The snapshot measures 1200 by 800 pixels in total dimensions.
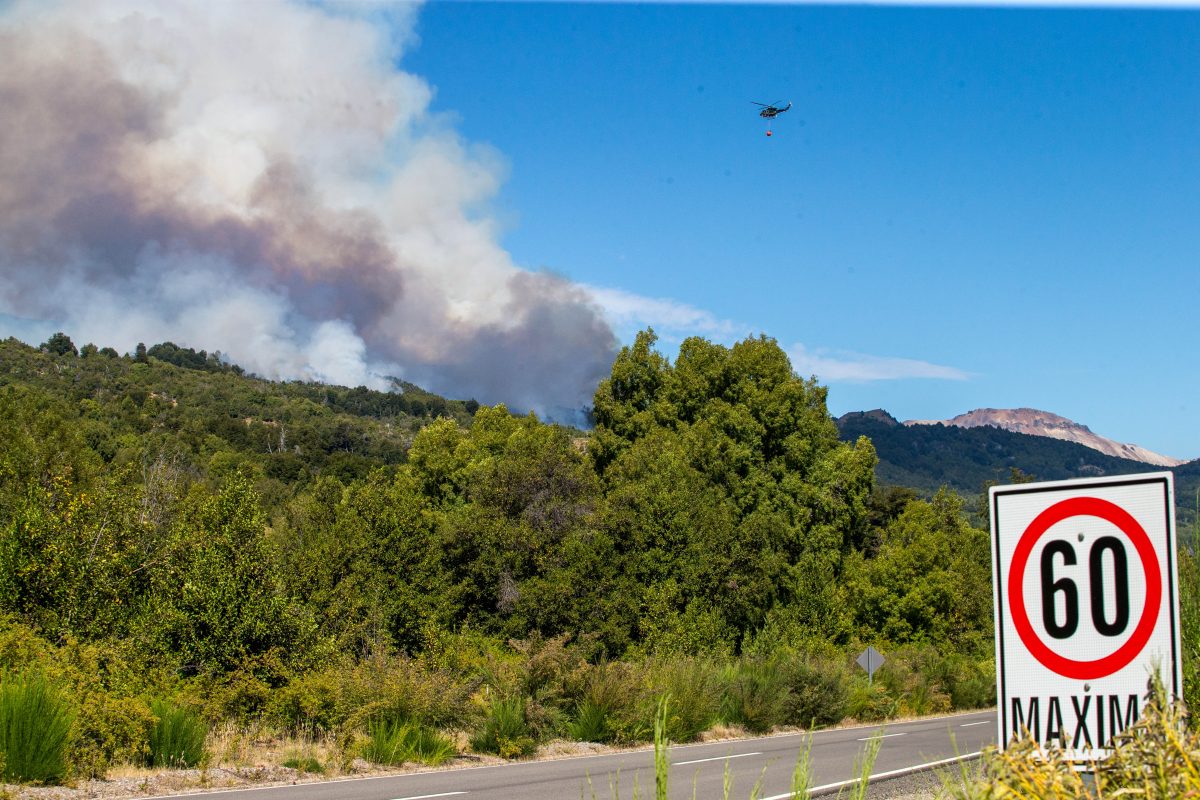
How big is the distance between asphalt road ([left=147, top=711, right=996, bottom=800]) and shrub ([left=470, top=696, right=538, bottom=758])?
84 centimetres

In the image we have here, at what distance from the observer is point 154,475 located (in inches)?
2334

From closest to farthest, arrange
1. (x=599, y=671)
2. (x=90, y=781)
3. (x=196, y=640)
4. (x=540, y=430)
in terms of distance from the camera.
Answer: (x=90, y=781), (x=196, y=640), (x=599, y=671), (x=540, y=430)

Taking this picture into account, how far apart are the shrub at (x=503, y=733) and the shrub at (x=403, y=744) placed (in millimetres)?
1463

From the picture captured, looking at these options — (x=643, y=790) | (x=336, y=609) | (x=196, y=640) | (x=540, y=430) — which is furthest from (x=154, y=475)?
(x=643, y=790)

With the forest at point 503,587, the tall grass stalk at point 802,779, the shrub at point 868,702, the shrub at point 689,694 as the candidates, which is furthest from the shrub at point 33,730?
the shrub at point 868,702

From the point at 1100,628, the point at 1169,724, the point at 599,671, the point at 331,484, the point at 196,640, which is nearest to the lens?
the point at 1169,724

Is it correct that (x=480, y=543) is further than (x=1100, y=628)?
Yes

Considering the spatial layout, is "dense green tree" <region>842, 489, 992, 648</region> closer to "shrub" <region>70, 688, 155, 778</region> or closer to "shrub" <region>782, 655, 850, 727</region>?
"shrub" <region>782, 655, 850, 727</region>

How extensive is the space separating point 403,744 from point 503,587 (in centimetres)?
2634

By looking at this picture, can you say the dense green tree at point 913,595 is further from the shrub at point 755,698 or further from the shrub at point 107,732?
the shrub at point 107,732

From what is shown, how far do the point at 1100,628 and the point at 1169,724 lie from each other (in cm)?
37

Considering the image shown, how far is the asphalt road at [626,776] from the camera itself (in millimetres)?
14133

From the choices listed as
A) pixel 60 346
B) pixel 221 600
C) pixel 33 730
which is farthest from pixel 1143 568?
pixel 60 346

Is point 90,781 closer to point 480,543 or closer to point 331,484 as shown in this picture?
point 480,543
